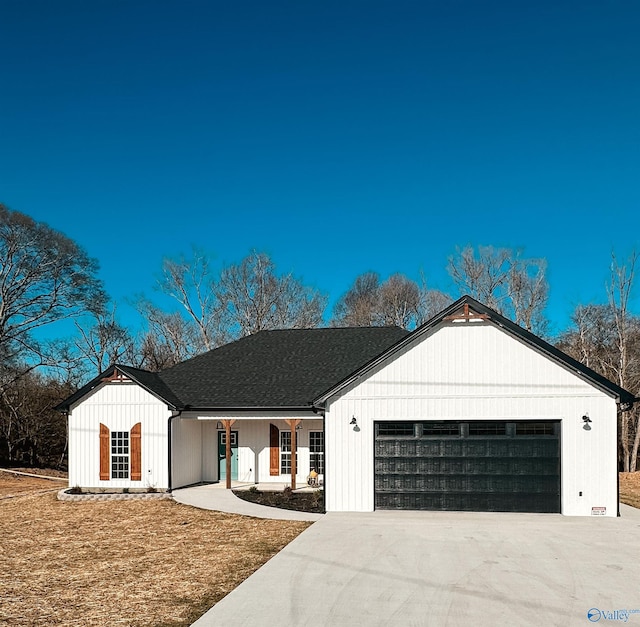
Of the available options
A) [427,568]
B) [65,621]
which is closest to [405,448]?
[427,568]

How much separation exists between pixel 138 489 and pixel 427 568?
11.8 m

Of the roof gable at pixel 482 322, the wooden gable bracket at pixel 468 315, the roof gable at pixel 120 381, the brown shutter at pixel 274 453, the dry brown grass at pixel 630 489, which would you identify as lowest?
the dry brown grass at pixel 630 489

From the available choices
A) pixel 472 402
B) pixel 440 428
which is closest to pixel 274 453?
pixel 440 428

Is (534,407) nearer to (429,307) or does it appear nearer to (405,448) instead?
(405,448)

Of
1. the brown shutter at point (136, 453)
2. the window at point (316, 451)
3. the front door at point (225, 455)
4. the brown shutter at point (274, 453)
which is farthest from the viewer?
the front door at point (225, 455)

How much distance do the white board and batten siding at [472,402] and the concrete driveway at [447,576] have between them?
156 cm

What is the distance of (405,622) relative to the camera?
7.82 meters

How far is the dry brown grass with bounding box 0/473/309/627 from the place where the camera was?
8.50m

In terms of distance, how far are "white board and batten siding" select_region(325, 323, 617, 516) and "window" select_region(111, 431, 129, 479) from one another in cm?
711

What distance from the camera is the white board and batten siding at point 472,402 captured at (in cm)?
1569

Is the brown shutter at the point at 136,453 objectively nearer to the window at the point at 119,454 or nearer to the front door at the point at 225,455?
the window at the point at 119,454

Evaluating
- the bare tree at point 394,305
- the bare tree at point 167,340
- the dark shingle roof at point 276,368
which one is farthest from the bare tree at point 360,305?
the dark shingle roof at point 276,368

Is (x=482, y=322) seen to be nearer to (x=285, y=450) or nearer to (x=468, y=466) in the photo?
(x=468, y=466)

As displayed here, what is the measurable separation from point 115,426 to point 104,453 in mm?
901
